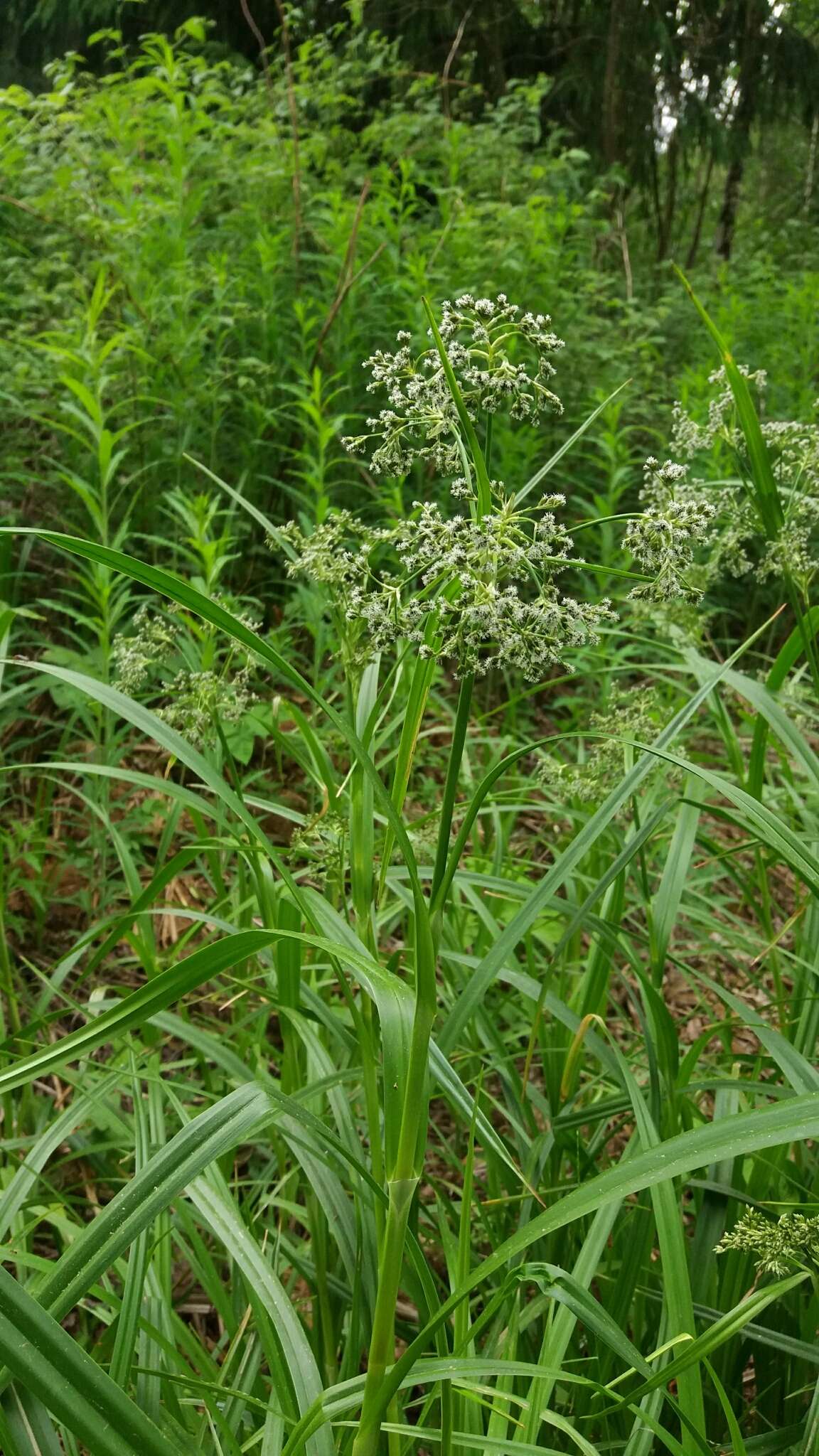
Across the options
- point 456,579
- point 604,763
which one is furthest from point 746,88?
point 456,579

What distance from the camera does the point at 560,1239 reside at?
58.3 inches

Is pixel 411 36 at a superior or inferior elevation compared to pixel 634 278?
superior

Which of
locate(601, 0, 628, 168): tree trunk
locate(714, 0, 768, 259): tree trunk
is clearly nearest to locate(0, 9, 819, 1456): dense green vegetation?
locate(601, 0, 628, 168): tree trunk

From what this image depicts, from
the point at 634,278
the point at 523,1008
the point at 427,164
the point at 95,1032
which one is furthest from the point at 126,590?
the point at 634,278

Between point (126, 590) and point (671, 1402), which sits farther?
point (126, 590)

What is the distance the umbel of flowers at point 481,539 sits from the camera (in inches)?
36.3

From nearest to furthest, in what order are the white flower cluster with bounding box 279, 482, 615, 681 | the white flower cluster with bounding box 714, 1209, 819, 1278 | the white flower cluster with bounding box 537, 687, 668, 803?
the white flower cluster with bounding box 279, 482, 615, 681 → the white flower cluster with bounding box 714, 1209, 819, 1278 → the white flower cluster with bounding box 537, 687, 668, 803

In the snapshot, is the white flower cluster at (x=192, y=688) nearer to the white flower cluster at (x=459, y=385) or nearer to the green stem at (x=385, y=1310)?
the white flower cluster at (x=459, y=385)

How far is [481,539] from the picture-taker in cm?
91

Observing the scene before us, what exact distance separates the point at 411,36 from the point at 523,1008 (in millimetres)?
8287

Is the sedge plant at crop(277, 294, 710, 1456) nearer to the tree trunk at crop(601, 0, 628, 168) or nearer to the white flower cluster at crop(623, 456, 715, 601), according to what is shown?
the white flower cluster at crop(623, 456, 715, 601)

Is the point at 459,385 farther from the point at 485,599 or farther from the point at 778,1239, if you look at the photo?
the point at 778,1239

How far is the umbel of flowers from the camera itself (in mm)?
923

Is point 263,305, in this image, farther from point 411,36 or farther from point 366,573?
point 411,36
